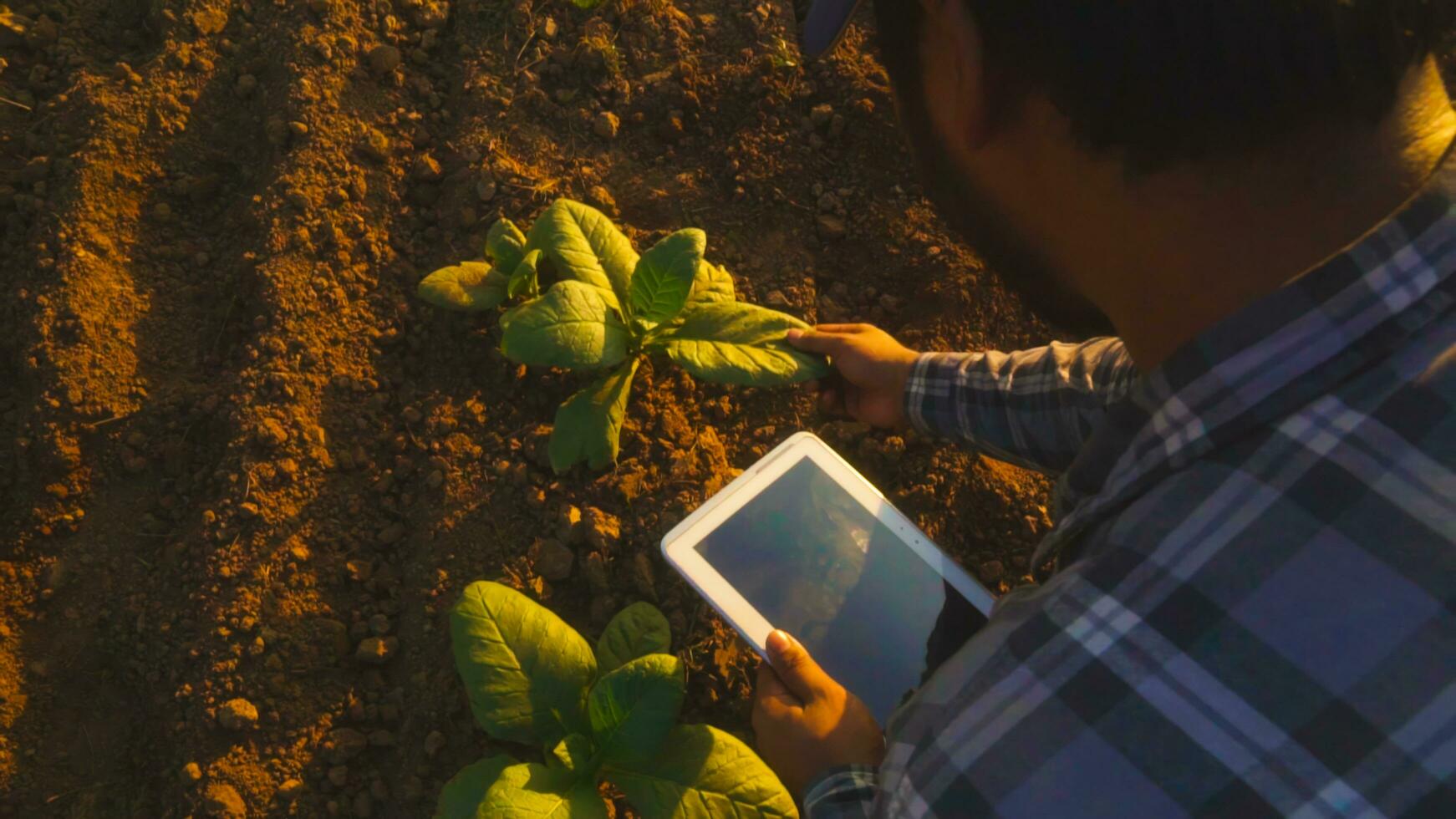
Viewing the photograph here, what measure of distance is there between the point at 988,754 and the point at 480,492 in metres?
1.35

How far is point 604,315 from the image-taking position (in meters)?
2.02

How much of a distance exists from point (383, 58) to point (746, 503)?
1.54 meters

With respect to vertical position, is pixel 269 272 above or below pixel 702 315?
below

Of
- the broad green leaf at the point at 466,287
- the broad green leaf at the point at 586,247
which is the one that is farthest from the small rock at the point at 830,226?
the broad green leaf at the point at 466,287

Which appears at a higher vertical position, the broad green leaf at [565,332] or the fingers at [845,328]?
the fingers at [845,328]

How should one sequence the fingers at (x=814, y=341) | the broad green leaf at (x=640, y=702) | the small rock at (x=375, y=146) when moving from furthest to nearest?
the small rock at (x=375, y=146) → the fingers at (x=814, y=341) → the broad green leaf at (x=640, y=702)

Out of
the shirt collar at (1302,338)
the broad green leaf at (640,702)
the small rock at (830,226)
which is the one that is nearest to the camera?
the shirt collar at (1302,338)

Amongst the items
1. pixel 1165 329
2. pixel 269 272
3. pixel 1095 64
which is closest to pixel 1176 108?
pixel 1095 64

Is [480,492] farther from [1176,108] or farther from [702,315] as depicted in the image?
[1176,108]

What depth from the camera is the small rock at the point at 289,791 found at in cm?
188

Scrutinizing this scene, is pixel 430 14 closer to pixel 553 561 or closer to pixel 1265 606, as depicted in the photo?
pixel 553 561

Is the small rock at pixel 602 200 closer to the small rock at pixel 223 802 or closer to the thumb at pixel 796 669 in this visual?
the thumb at pixel 796 669

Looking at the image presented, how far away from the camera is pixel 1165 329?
1278mm

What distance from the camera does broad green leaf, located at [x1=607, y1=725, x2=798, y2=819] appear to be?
174cm
